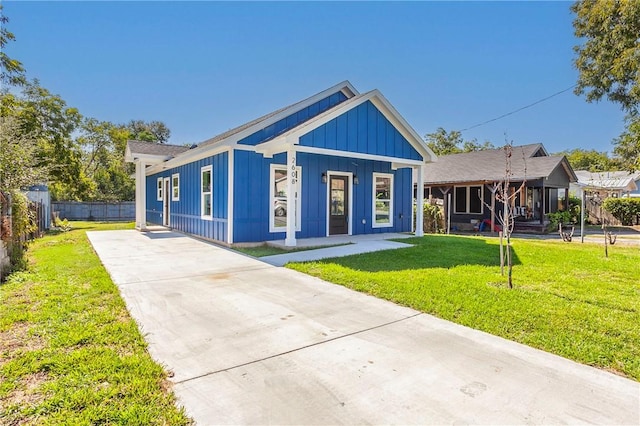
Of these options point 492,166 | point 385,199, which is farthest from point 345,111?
point 492,166

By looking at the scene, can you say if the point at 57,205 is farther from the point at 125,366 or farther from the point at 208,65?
the point at 125,366

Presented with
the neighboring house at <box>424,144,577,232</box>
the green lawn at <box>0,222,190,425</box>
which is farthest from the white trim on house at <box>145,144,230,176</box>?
the neighboring house at <box>424,144,577,232</box>

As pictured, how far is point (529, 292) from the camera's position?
5039 millimetres

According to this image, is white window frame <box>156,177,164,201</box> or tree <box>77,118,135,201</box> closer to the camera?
white window frame <box>156,177,164,201</box>

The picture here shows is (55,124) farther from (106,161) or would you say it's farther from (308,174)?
(308,174)

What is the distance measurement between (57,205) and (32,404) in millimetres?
29168

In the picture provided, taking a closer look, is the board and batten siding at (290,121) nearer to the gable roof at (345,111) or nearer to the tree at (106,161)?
the gable roof at (345,111)

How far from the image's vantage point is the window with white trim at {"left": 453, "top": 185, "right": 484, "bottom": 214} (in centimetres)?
1945

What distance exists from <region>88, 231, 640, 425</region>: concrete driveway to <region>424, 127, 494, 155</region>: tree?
134 feet

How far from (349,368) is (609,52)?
20.3 meters

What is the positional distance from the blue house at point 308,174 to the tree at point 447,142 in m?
31.7

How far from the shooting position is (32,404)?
7.54 ft

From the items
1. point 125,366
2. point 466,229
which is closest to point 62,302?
point 125,366

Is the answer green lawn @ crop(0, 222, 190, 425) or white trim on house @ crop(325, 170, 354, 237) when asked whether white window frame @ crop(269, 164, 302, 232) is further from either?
green lawn @ crop(0, 222, 190, 425)
